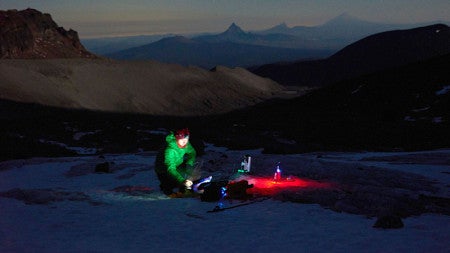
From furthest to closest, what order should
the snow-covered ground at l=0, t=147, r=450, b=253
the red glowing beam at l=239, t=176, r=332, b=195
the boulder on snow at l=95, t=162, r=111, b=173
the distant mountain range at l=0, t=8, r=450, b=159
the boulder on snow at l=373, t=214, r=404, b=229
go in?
1. the distant mountain range at l=0, t=8, r=450, b=159
2. the boulder on snow at l=95, t=162, r=111, b=173
3. the red glowing beam at l=239, t=176, r=332, b=195
4. the boulder on snow at l=373, t=214, r=404, b=229
5. the snow-covered ground at l=0, t=147, r=450, b=253

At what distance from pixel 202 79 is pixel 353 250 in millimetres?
129082

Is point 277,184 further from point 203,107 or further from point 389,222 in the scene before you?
point 203,107

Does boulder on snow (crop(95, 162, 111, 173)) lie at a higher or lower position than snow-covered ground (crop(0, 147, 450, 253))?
lower

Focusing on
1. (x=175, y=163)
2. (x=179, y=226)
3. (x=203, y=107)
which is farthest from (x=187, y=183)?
(x=203, y=107)

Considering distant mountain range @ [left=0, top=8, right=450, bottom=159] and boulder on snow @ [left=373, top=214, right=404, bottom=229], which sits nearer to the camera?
boulder on snow @ [left=373, top=214, right=404, bottom=229]

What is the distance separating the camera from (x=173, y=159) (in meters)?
12.9

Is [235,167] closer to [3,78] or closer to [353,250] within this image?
[353,250]

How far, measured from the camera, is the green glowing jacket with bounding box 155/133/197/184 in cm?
1277

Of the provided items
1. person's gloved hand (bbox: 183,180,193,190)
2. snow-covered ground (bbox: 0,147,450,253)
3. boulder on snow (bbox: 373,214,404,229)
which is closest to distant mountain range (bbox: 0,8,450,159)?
snow-covered ground (bbox: 0,147,450,253)

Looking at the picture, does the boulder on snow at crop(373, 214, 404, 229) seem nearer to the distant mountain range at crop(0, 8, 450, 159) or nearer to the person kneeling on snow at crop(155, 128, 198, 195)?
the person kneeling on snow at crop(155, 128, 198, 195)

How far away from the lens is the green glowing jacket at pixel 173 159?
12772 mm

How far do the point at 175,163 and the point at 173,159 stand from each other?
0.77 feet

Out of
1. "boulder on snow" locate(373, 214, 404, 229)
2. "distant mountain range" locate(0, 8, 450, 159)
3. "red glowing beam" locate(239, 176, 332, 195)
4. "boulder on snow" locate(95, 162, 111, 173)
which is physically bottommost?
"distant mountain range" locate(0, 8, 450, 159)

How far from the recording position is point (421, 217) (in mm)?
9852
